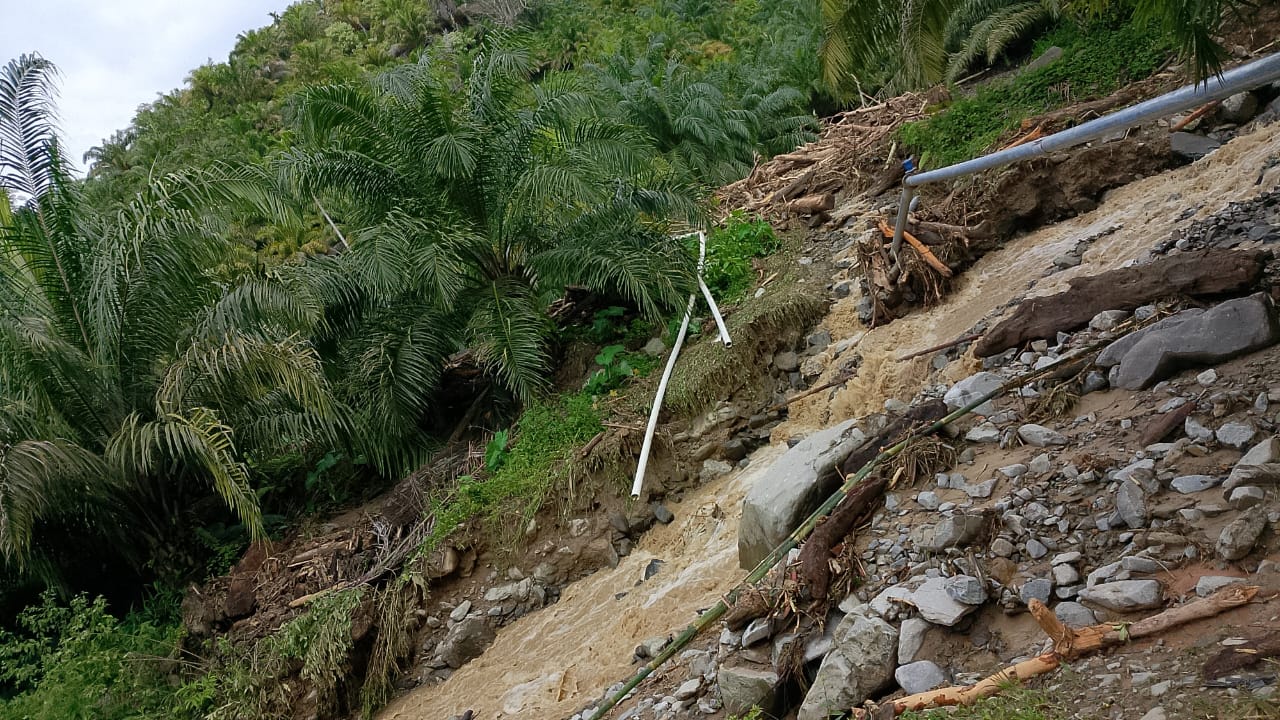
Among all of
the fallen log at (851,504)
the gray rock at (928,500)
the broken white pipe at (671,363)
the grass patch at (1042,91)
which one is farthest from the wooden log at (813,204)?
the gray rock at (928,500)

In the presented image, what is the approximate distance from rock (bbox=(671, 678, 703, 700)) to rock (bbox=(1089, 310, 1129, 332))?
3016mm

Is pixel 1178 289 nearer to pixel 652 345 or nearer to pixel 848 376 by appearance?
pixel 848 376

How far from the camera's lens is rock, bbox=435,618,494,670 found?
6.75m

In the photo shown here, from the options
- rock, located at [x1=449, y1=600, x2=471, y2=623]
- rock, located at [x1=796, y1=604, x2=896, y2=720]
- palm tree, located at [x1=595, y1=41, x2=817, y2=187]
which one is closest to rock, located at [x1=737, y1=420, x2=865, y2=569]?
rock, located at [x1=796, y1=604, x2=896, y2=720]

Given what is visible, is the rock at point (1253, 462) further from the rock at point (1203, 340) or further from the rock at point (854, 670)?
the rock at point (854, 670)

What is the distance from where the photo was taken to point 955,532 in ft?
Result: 12.9

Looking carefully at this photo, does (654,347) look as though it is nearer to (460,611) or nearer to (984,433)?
(460,611)

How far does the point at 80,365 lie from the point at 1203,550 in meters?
8.22

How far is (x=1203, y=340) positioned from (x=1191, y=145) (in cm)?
371

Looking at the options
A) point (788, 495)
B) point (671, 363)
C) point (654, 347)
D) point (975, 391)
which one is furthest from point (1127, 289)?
point (654, 347)

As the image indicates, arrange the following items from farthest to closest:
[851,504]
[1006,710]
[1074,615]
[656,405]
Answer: [656,405] < [851,504] < [1074,615] < [1006,710]

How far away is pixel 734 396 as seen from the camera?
755 centimetres

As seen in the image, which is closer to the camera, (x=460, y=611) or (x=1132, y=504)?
(x=1132, y=504)

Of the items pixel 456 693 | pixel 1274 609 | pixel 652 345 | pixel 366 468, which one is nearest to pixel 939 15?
pixel 652 345
